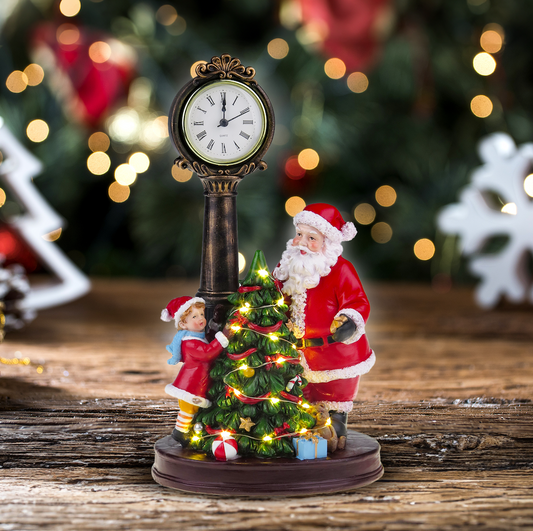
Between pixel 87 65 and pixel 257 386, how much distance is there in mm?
2067

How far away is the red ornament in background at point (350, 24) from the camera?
254 centimetres

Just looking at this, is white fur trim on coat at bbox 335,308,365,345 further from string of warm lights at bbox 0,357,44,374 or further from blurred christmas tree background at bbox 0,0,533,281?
blurred christmas tree background at bbox 0,0,533,281

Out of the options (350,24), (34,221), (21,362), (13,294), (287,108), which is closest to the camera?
(21,362)

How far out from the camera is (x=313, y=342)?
1.23 metres

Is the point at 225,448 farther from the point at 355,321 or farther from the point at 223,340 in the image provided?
the point at 355,321

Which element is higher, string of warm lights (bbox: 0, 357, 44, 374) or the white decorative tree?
the white decorative tree

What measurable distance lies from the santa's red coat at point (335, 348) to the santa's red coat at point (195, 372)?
6.1 inches

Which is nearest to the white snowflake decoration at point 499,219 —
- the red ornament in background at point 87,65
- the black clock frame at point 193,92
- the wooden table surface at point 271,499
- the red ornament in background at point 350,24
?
the wooden table surface at point 271,499

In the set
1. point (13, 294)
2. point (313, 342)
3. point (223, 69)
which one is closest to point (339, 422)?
point (313, 342)

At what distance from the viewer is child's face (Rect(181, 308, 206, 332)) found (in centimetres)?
120

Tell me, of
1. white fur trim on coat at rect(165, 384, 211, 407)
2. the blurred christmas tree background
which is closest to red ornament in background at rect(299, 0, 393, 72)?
the blurred christmas tree background

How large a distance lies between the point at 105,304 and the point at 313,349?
186 cm

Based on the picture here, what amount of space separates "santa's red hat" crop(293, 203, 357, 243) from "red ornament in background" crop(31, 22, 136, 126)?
6.17ft

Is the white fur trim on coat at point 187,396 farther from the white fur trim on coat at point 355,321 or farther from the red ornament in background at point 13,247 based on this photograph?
the red ornament in background at point 13,247
